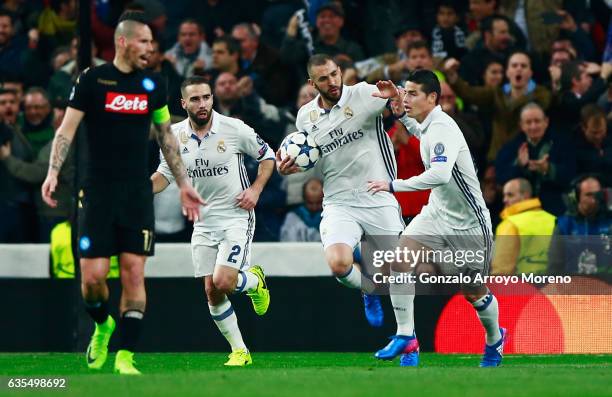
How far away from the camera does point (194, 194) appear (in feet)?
32.2

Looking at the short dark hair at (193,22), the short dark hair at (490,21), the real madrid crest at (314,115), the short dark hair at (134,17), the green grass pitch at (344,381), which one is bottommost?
the green grass pitch at (344,381)

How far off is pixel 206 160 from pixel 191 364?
1.83m

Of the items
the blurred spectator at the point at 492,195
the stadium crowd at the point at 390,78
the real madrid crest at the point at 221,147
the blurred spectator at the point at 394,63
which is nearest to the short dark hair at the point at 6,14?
the stadium crowd at the point at 390,78

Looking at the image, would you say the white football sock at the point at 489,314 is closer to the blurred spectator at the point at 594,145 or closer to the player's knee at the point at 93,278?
the player's knee at the point at 93,278

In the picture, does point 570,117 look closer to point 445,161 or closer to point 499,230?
point 499,230

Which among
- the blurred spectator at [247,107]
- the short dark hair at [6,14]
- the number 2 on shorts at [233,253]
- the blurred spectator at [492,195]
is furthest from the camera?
the short dark hair at [6,14]

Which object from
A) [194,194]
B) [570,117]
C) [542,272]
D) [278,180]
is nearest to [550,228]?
[542,272]

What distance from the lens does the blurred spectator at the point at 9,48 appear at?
17.3m

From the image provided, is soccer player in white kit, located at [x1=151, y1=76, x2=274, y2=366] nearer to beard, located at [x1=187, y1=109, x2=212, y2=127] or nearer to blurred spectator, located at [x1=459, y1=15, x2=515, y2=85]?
beard, located at [x1=187, y1=109, x2=212, y2=127]

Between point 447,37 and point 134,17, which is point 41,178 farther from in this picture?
point 134,17

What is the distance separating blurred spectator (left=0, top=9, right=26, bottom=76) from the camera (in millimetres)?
17264

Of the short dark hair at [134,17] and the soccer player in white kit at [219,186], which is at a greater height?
the short dark hair at [134,17]

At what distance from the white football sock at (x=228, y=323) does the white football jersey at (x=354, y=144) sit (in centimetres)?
137

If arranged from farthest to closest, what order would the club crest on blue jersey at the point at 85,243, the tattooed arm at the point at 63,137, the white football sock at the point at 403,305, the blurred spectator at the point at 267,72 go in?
the blurred spectator at the point at 267,72
the white football sock at the point at 403,305
the club crest on blue jersey at the point at 85,243
the tattooed arm at the point at 63,137
